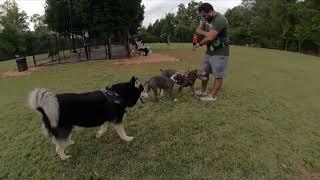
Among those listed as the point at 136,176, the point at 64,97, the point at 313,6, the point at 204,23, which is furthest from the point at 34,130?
the point at 313,6

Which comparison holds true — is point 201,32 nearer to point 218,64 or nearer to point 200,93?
point 218,64

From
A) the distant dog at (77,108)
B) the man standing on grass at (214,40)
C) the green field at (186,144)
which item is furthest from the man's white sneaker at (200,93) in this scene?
the distant dog at (77,108)

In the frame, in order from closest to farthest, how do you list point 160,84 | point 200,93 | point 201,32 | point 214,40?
point 214,40, point 201,32, point 160,84, point 200,93

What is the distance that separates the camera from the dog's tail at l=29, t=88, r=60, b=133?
4895 millimetres

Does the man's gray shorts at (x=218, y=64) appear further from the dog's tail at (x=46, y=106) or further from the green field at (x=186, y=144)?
the dog's tail at (x=46, y=106)

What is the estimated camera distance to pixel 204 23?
316 inches

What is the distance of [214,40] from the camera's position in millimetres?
7750

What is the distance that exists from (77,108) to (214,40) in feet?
12.1

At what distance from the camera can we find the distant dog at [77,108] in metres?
4.92

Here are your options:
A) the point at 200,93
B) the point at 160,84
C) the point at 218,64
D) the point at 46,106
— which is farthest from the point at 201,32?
the point at 46,106

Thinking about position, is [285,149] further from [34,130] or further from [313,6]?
[313,6]

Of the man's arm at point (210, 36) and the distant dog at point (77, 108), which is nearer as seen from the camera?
the distant dog at point (77, 108)

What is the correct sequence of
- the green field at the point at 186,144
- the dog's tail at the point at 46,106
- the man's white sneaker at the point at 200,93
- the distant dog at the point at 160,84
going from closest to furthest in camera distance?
1. the dog's tail at the point at 46,106
2. the green field at the point at 186,144
3. the distant dog at the point at 160,84
4. the man's white sneaker at the point at 200,93

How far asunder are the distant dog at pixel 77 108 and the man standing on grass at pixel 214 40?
2.46 m
